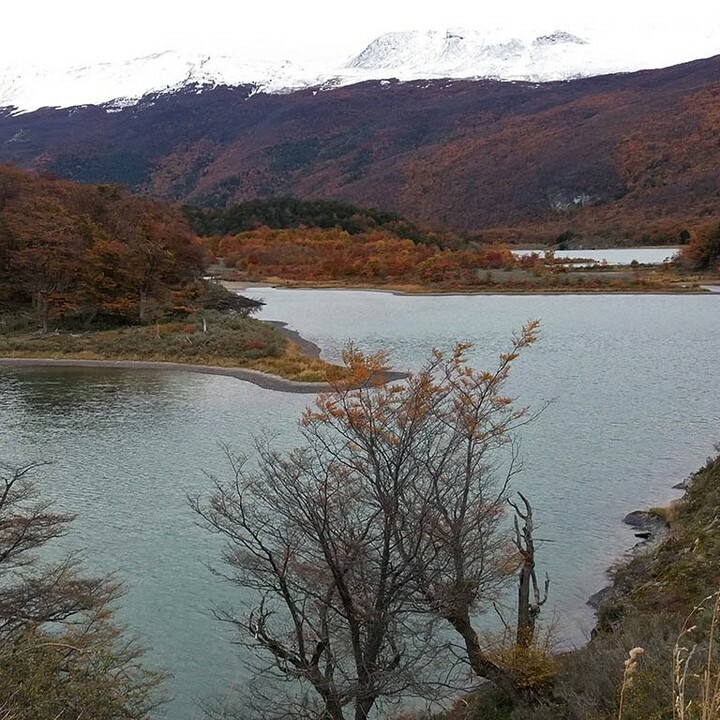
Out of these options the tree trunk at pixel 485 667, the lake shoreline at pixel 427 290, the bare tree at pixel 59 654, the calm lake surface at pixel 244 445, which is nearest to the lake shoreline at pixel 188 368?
the calm lake surface at pixel 244 445

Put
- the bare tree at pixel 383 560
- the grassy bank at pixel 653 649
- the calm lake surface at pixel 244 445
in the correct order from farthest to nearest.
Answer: the calm lake surface at pixel 244 445 → the bare tree at pixel 383 560 → the grassy bank at pixel 653 649

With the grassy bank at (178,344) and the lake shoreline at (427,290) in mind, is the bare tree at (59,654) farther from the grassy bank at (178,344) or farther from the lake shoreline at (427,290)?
the lake shoreline at (427,290)

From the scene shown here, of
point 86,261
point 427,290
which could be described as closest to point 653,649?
point 86,261

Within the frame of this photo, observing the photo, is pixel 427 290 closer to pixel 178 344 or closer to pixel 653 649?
pixel 178 344

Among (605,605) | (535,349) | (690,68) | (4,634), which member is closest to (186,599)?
(4,634)

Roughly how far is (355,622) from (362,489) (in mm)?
1498

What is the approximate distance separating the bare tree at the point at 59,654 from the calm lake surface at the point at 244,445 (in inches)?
37.5

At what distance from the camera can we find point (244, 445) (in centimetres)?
1953

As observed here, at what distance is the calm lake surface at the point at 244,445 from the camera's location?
1099 centimetres

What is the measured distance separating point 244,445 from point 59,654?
42.0 feet

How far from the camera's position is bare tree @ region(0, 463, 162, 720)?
5500mm

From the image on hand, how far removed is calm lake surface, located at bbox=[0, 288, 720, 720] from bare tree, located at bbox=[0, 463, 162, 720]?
0.95 metres

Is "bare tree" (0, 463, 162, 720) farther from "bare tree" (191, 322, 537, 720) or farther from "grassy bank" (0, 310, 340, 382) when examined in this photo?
"grassy bank" (0, 310, 340, 382)

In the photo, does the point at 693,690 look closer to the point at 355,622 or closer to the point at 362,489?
the point at 355,622
